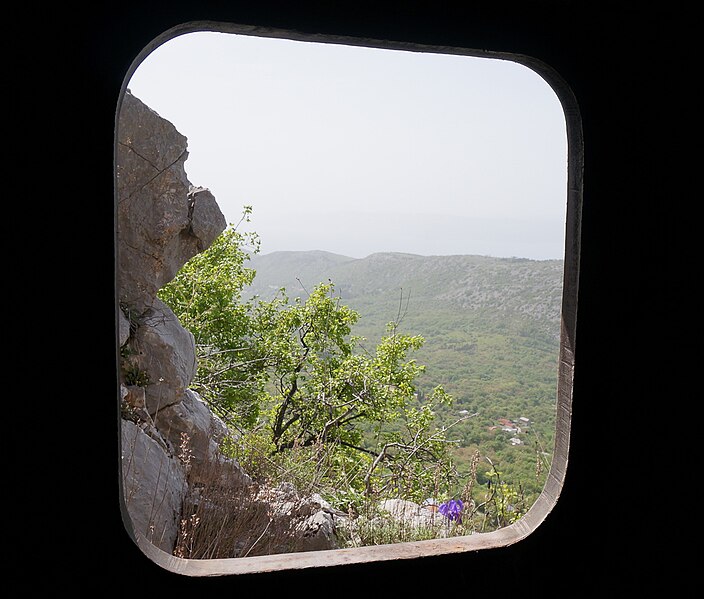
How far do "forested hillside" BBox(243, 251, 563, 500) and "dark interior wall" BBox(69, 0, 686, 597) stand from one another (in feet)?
22.6

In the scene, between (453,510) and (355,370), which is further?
(355,370)

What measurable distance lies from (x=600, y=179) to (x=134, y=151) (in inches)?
101

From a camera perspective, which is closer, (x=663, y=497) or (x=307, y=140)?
(x=663, y=497)

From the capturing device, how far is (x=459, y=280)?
597 inches

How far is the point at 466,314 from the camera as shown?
1431 cm

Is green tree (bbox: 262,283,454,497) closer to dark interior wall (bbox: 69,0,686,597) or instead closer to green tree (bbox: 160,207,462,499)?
green tree (bbox: 160,207,462,499)

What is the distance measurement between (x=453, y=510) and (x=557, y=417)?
3.97ft

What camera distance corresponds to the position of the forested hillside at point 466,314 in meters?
10.5

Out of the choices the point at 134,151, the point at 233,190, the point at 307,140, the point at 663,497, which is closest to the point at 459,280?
the point at 233,190

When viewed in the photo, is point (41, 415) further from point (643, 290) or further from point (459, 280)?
point (459, 280)

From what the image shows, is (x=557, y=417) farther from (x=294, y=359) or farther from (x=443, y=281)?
(x=443, y=281)

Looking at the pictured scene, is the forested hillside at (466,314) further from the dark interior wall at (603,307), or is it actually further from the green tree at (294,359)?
the dark interior wall at (603,307)

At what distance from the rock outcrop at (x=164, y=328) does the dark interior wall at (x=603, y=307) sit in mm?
1480

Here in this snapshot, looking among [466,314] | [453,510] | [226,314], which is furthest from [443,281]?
[453,510]
